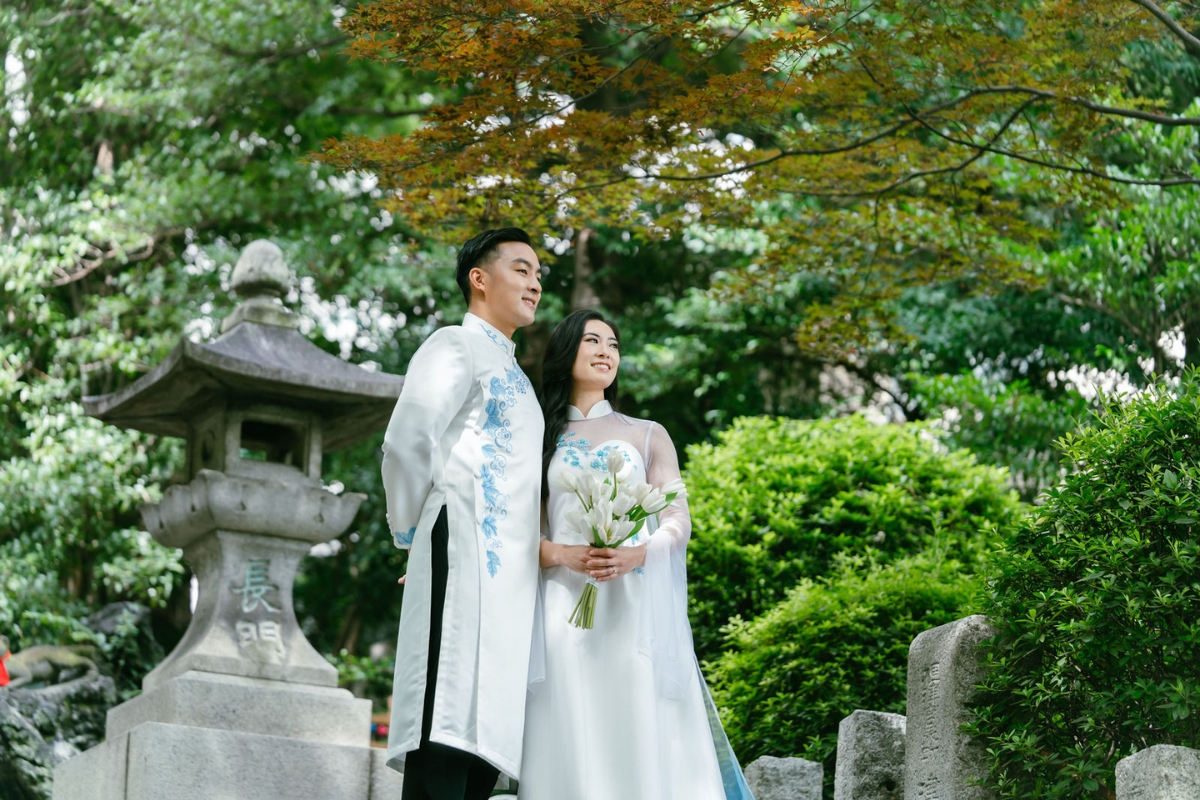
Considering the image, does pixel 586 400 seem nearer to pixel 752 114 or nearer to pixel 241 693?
pixel 752 114

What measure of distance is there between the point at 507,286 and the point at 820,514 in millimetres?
3487

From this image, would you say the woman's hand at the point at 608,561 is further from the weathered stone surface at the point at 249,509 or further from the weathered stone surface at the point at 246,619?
the weathered stone surface at the point at 249,509

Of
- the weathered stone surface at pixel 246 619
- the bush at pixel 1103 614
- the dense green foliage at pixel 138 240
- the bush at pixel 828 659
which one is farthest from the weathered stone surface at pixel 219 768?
the dense green foliage at pixel 138 240

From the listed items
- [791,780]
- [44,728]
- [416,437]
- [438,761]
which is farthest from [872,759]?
[44,728]

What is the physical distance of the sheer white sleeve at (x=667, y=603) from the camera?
128 inches

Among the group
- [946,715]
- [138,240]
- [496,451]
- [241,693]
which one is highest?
[138,240]

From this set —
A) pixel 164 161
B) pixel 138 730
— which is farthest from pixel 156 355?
pixel 138 730

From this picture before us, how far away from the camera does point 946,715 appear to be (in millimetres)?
3525

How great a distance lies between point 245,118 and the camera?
11367 millimetres

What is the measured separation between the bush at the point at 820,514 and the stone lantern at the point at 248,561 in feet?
5.89

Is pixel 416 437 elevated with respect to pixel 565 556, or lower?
elevated

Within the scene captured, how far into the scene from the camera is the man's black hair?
11.3ft

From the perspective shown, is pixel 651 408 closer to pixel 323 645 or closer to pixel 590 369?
pixel 323 645

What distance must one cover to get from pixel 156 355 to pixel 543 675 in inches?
294
